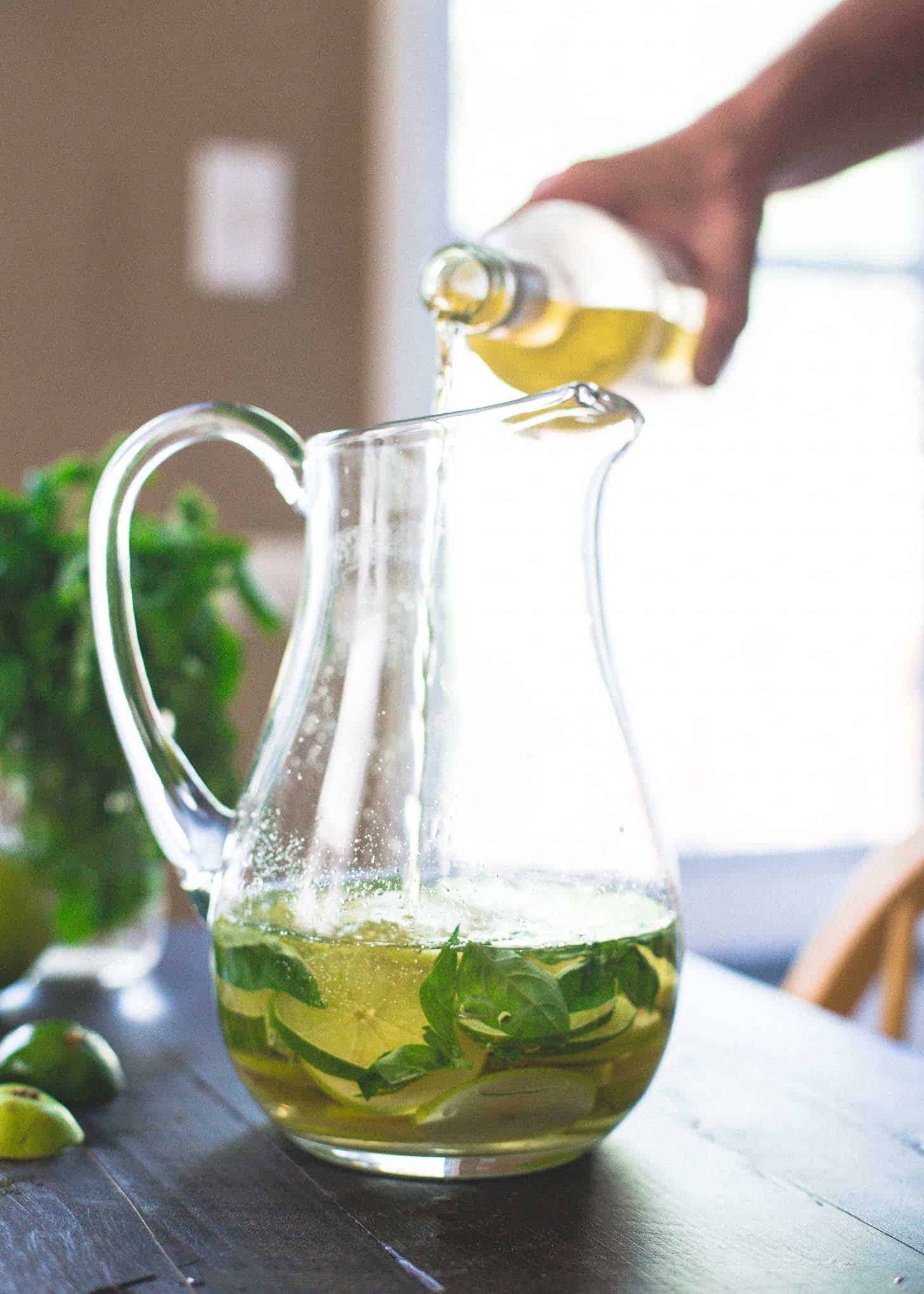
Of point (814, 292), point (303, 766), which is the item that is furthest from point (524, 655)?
point (814, 292)

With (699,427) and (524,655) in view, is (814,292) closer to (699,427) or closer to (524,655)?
(699,427)

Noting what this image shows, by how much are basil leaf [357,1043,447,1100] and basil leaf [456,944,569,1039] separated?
0.02m

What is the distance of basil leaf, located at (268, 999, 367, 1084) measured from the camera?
51 cm

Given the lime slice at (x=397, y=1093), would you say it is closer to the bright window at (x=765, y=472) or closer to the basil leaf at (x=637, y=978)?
the basil leaf at (x=637, y=978)

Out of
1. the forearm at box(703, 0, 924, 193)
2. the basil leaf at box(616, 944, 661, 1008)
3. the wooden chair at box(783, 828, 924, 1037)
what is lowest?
the wooden chair at box(783, 828, 924, 1037)

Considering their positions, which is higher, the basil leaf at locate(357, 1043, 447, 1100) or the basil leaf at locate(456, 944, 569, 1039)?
the basil leaf at locate(456, 944, 569, 1039)

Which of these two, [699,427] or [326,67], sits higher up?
[326,67]

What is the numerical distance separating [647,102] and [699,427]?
1.64ft

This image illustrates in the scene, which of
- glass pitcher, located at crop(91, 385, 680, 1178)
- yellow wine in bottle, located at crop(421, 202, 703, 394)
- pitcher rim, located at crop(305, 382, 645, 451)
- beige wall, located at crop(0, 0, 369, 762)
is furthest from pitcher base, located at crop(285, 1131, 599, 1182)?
beige wall, located at crop(0, 0, 369, 762)

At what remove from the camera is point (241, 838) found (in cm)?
58

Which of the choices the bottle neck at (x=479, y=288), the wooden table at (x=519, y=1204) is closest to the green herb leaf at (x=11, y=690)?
the wooden table at (x=519, y=1204)

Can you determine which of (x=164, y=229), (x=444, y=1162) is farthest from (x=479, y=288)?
(x=164, y=229)

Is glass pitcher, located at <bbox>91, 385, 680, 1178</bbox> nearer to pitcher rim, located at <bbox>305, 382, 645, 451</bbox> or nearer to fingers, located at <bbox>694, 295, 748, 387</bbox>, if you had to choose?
pitcher rim, located at <bbox>305, 382, 645, 451</bbox>

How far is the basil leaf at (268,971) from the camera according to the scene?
0.52 m
